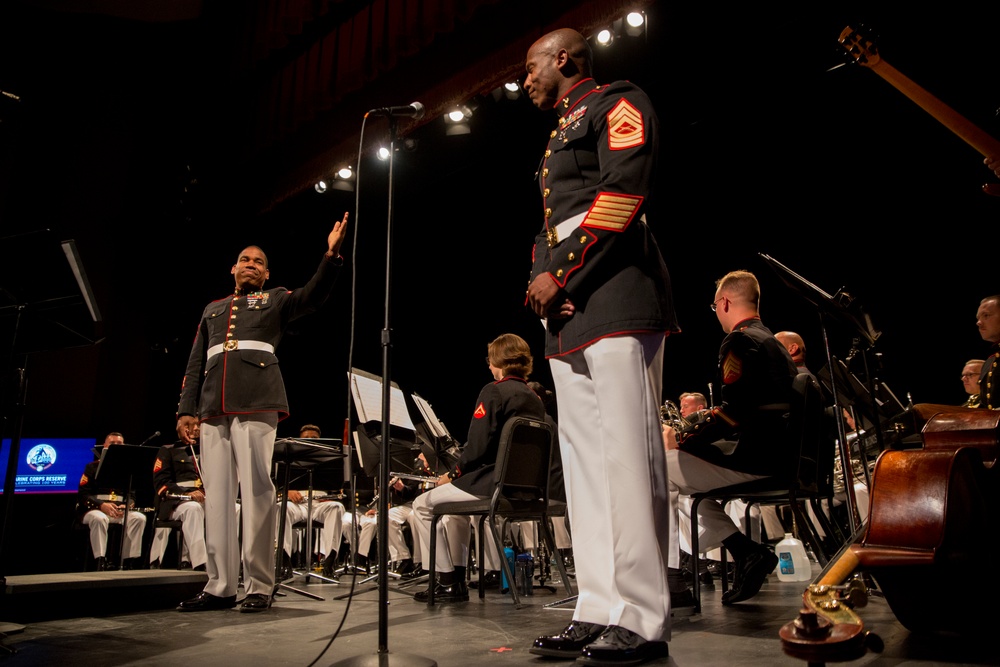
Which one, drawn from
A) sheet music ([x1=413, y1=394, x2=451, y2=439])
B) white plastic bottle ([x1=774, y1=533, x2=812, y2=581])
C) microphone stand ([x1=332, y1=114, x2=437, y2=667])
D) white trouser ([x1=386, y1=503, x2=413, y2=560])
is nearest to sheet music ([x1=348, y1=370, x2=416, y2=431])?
sheet music ([x1=413, y1=394, x2=451, y2=439])

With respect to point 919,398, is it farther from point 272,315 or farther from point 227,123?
point 227,123

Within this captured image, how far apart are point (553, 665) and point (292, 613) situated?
193 centimetres

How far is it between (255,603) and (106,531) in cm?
523

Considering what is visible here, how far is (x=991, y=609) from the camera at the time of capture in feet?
5.71

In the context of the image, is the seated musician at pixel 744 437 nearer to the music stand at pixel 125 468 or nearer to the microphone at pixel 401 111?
the microphone at pixel 401 111

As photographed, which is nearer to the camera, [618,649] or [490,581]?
[618,649]

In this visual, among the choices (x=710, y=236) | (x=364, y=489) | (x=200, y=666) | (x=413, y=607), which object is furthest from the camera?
(x=710, y=236)

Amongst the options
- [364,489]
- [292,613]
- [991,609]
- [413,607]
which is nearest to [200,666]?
[292,613]

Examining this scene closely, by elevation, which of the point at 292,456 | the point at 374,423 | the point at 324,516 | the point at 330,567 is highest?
the point at 374,423

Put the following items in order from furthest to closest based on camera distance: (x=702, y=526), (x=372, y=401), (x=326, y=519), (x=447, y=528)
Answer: (x=326, y=519) < (x=372, y=401) < (x=447, y=528) < (x=702, y=526)

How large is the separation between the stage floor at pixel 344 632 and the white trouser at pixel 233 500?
8.7 inches

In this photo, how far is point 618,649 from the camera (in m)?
1.72

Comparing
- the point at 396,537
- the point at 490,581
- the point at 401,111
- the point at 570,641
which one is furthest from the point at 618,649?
the point at 396,537

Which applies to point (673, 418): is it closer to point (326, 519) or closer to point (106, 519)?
point (326, 519)
